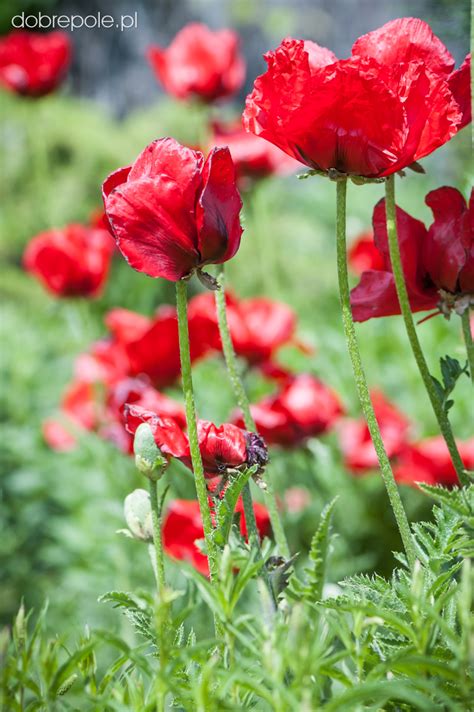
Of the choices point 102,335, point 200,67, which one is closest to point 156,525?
point 200,67

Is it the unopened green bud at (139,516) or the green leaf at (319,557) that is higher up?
the unopened green bud at (139,516)

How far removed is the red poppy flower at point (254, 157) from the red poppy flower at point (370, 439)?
0.41m

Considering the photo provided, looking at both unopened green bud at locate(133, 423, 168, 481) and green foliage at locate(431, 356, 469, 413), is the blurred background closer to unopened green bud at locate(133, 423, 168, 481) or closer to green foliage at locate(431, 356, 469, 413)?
green foliage at locate(431, 356, 469, 413)

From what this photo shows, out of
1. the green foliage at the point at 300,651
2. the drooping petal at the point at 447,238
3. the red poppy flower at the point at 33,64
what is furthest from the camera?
the red poppy flower at the point at 33,64

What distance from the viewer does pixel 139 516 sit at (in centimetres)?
58

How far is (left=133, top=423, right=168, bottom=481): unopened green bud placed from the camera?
1.74 feet

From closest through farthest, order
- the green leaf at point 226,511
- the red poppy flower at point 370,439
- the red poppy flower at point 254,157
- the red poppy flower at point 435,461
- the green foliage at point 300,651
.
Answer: the green foliage at point 300,651, the green leaf at point 226,511, the red poppy flower at point 435,461, the red poppy flower at point 370,439, the red poppy flower at point 254,157

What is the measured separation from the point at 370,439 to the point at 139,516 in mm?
916

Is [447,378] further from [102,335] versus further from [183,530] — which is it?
[102,335]

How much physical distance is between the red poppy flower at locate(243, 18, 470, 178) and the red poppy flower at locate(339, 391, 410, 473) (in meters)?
0.83

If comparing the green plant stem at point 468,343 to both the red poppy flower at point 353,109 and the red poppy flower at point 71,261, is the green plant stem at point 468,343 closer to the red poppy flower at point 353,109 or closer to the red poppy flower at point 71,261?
the red poppy flower at point 353,109

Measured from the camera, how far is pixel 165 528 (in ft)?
2.84

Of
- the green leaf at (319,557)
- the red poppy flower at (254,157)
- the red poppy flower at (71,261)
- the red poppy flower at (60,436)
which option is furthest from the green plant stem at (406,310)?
the red poppy flower at (60,436)

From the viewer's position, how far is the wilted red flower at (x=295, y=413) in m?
1.21
